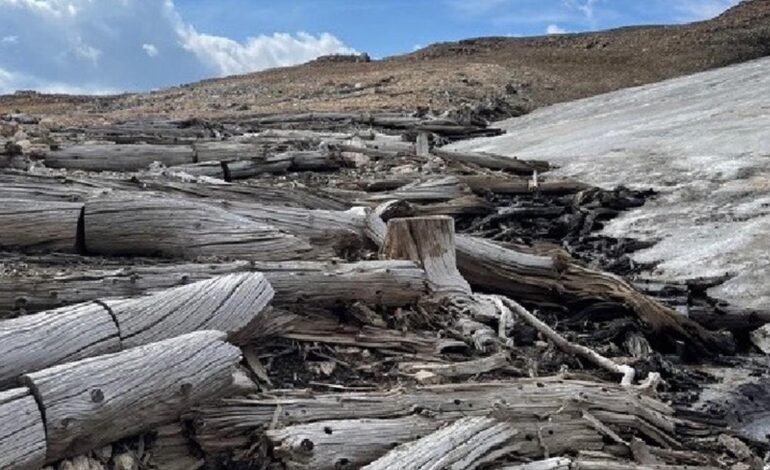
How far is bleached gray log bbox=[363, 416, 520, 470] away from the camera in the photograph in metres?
3.65

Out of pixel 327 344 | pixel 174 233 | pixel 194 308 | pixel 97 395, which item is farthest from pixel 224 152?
pixel 97 395

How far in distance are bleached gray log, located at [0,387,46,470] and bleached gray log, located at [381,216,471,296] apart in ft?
7.89

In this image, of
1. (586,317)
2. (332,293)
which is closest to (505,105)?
(586,317)

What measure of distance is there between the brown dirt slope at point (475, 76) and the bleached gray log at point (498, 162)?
6172 mm

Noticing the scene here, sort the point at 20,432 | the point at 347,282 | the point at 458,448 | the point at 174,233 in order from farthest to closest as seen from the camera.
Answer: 1. the point at 174,233
2. the point at 347,282
3. the point at 458,448
4. the point at 20,432

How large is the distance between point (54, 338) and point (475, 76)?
58.2 feet

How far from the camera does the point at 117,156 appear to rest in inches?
345

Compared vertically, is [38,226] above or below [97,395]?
above

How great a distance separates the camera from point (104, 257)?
16.2ft

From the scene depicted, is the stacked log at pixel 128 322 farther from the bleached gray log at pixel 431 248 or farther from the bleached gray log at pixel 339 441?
the bleached gray log at pixel 431 248

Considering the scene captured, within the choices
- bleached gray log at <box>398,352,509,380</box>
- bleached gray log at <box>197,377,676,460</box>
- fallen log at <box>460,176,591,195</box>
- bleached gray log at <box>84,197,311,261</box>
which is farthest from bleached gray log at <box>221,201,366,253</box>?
fallen log at <box>460,176,591,195</box>

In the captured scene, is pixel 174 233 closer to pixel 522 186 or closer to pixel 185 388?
pixel 185 388

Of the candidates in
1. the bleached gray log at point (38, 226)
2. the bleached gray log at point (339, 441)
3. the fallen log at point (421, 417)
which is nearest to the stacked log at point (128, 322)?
the fallen log at point (421, 417)

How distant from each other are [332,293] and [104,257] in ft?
3.60
